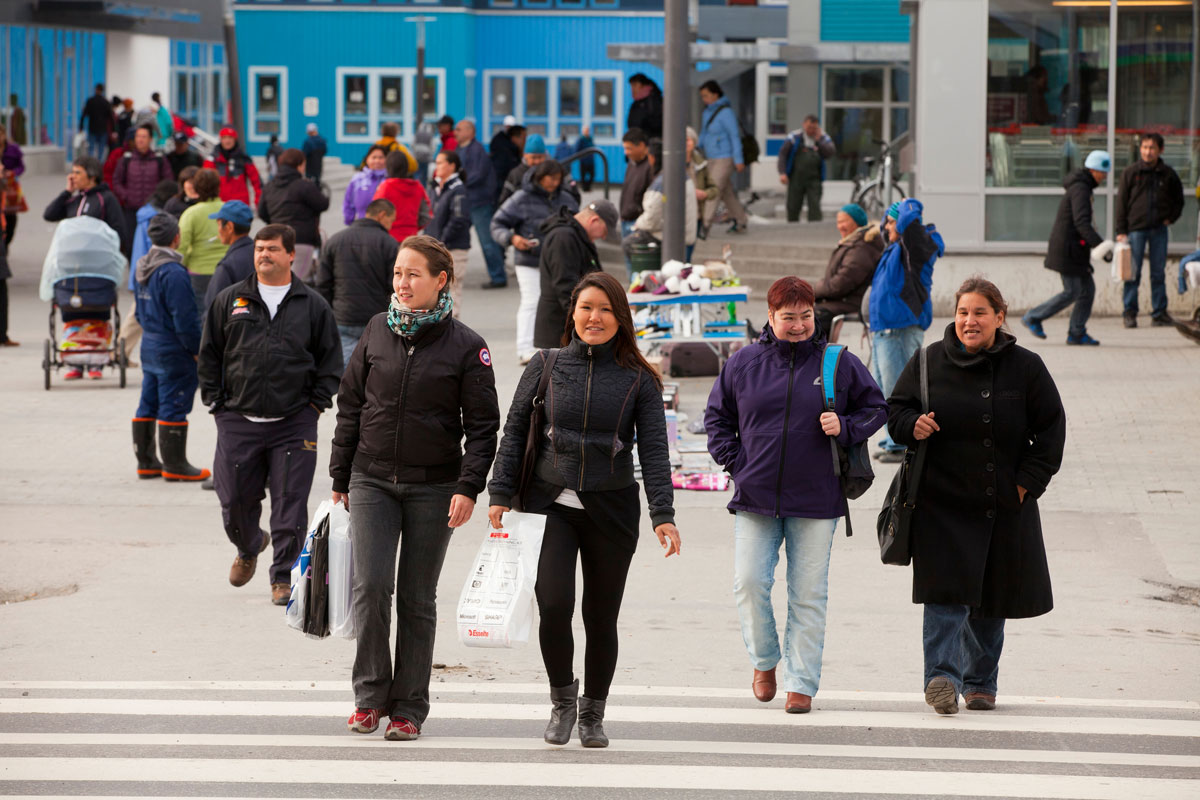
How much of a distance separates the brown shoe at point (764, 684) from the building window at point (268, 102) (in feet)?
150

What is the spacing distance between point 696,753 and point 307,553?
156 cm

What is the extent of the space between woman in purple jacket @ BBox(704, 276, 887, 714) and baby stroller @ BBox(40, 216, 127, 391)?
A: 8.68 metres

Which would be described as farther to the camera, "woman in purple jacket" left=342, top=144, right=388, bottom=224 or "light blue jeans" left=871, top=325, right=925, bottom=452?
"woman in purple jacket" left=342, top=144, right=388, bottom=224

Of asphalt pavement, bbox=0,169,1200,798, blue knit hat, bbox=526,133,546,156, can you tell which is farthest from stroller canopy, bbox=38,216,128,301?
blue knit hat, bbox=526,133,546,156

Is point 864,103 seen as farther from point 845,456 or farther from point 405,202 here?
point 845,456

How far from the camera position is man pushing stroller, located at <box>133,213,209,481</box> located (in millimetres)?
10297

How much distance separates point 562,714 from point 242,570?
2873mm

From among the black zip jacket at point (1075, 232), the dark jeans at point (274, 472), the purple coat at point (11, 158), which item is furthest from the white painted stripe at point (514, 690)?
the purple coat at point (11, 158)

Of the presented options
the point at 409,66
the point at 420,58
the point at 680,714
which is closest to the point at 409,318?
the point at 680,714

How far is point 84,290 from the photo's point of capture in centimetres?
1373

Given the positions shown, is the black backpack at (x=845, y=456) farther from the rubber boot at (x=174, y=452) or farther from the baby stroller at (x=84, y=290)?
the baby stroller at (x=84, y=290)

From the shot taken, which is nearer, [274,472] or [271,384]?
[271,384]

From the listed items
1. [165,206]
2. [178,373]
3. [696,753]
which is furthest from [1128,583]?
[165,206]

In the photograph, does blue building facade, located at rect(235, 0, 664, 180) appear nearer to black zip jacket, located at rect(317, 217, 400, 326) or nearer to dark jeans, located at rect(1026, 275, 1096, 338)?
dark jeans, located at rect(1026, 275, 1096, 338)
